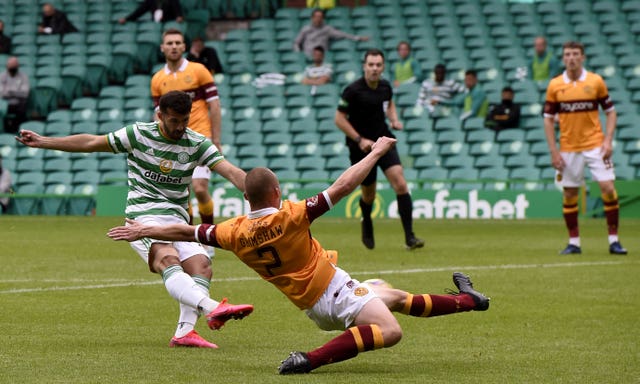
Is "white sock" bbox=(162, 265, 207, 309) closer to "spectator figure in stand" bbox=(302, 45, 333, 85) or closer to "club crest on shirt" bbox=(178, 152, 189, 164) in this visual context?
"club crest on shirt" bbox=(178, 152, 189, 164)

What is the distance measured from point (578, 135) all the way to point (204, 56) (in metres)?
12.0

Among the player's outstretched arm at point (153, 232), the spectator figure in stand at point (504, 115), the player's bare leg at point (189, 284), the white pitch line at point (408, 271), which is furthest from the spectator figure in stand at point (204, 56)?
the player's outstretched arm at point (153, 232)

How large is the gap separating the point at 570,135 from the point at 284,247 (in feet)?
28.3

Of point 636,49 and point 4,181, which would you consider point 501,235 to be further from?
point 4,181

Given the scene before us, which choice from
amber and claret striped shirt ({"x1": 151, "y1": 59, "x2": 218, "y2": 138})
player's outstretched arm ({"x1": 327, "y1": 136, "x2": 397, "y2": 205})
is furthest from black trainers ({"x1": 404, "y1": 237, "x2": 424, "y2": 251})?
player's outstretched arm ({"x1": 327, "y1": 136, "x2": 397, "y2": 205})

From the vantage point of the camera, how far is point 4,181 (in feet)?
81.2

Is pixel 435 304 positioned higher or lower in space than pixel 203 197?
higher

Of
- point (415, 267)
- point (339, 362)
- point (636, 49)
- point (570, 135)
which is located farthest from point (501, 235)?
point (339, 362)

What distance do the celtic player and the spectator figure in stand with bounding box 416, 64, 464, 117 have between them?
17.0 meters

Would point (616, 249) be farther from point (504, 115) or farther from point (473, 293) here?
point (504, 115)

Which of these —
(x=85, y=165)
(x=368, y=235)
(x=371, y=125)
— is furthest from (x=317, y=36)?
(x=368, y=235)

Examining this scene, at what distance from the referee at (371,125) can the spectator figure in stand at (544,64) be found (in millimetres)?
9730

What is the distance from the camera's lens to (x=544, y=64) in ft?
80.3

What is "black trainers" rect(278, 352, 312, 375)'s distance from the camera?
651cm
